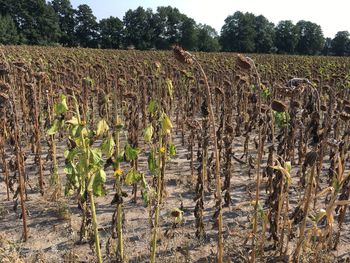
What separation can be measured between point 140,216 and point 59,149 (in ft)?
9.09

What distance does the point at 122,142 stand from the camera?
6.67 meters

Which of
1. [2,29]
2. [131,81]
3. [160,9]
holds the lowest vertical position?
[131,81]

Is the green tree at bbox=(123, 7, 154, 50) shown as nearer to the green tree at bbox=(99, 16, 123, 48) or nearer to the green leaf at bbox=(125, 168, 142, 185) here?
the green tree at bbox=(99, 16, 123, 48)

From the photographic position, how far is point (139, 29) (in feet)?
202

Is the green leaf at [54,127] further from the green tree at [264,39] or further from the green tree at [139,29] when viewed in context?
the green tree at [264,39]

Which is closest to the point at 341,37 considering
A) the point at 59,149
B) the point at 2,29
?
the point at 2,29

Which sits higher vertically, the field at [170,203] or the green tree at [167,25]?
the green tree at [167,25]

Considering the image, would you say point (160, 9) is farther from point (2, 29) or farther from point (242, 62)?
point (242, 62)

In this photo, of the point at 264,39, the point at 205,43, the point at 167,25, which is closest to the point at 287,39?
the point at 264,39

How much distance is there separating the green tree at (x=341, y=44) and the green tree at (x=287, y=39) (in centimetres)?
728

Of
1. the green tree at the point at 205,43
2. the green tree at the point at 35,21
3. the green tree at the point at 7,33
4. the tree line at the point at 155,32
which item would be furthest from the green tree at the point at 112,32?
the green tree at the point at 7,33

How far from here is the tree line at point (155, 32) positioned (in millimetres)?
56375

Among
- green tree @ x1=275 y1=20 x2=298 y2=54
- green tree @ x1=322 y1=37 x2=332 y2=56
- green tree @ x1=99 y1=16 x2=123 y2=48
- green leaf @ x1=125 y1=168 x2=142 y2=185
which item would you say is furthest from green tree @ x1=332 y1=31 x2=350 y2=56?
green leaf @ x1=125 y1=168 x2=142 y2=185

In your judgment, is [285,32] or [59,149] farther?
[285,32]
